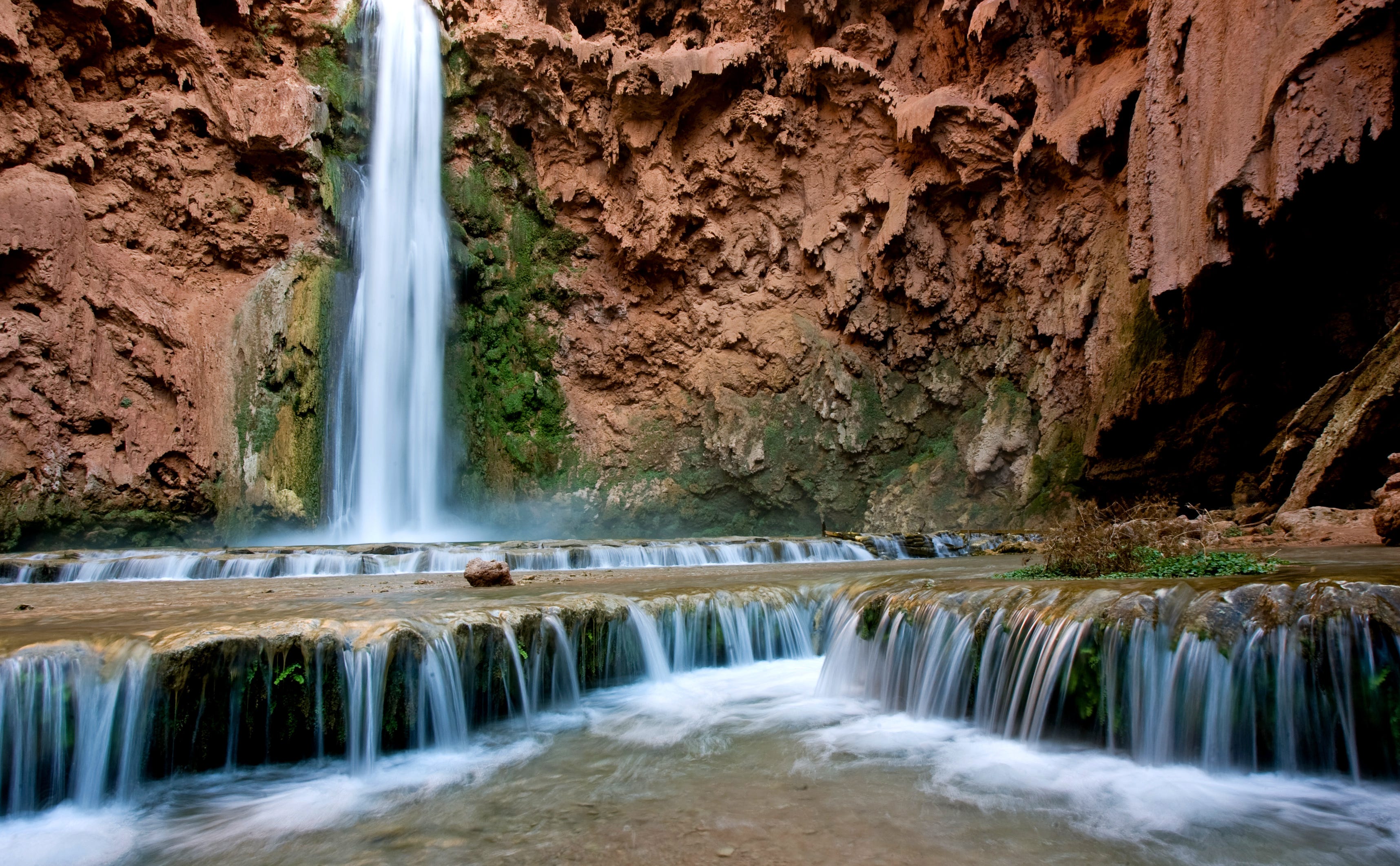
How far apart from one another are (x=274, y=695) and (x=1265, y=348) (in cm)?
1266

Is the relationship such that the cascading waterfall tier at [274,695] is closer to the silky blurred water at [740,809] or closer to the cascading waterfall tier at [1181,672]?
the silky blurred water at [740,809]

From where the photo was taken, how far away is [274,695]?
164 inches

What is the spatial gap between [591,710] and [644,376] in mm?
14528

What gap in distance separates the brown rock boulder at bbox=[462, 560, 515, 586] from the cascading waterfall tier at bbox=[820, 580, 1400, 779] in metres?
3.91

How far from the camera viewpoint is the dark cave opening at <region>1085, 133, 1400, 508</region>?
8.55 m

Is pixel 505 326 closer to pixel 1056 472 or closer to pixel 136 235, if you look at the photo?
pixel 136 235

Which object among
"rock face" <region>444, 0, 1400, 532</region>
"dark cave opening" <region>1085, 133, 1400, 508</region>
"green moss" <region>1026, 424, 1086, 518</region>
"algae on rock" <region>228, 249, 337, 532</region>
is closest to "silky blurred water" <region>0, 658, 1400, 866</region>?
"dark cave opening" <region>1085, 133, 1400, 508</region>

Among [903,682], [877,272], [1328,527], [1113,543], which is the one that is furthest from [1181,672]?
[877,272]

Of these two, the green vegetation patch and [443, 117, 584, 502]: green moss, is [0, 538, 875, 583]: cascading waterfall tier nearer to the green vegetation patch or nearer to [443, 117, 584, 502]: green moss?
the green vegetation patch

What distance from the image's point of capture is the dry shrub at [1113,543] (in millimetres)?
5445

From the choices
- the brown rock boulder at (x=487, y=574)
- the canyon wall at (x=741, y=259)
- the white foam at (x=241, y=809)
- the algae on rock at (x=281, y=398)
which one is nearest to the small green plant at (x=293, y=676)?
the white foam at (x=241, y=809)

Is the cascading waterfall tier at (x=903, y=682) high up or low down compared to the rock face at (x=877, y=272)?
down

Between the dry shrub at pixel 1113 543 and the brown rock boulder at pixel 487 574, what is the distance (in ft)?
15.6

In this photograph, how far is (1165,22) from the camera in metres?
10.2
